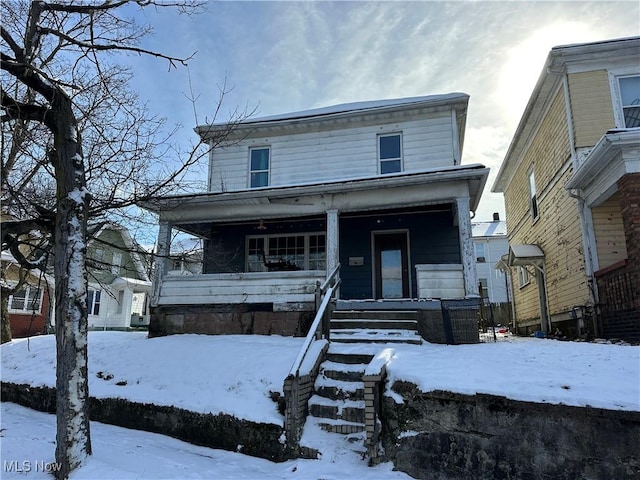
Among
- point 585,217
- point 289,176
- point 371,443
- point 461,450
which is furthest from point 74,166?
point 585,217

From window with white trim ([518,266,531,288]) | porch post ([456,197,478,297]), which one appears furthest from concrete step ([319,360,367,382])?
window with white trim ([518,266,531,288])

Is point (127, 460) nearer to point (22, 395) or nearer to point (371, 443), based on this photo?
point (371, 443)

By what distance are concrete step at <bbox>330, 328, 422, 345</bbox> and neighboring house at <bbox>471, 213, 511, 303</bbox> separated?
76.4 ft

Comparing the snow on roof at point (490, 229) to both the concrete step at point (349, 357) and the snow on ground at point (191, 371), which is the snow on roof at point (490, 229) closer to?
the snow on ground at point (191, 371)

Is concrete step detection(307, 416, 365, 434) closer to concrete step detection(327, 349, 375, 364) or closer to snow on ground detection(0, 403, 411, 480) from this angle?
snow on ground detection(0, 403, 411, 480)

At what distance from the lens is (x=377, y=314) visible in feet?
27.5

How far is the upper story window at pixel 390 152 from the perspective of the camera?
1220 cm

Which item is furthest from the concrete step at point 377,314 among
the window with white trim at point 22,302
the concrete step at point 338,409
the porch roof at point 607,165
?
the window with white trim at point 22,302

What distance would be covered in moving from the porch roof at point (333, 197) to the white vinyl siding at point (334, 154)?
158 centimetres

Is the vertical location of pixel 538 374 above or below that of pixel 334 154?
below

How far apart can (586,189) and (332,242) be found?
6.19m

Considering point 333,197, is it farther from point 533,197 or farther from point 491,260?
point 491,260

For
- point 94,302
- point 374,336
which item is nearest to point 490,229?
point 374,336

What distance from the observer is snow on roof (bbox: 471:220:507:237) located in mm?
30319
